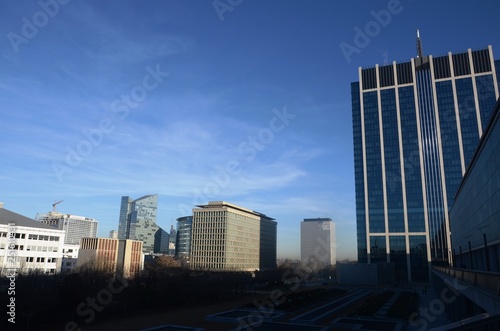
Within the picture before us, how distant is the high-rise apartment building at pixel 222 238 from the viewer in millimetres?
118375

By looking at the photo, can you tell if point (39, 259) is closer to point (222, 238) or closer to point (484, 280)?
point (222, 238)

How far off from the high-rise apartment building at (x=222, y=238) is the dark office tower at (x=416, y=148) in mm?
41891

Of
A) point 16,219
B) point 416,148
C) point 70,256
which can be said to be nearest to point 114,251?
point 70,256

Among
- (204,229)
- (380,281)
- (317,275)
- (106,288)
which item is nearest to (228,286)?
(106,288)

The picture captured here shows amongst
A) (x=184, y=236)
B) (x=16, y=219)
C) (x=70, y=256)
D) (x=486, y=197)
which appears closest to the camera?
(x=486, y=197)

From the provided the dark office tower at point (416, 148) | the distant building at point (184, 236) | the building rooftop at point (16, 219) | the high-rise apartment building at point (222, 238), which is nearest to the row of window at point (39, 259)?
the building rooftop at point (16, 219)

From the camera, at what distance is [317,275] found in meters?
137

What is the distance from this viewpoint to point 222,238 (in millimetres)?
119188

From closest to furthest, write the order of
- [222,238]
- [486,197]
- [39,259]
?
[486,197] < [39,259] < [222,238]

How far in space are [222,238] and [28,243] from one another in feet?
218

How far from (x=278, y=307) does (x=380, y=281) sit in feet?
181

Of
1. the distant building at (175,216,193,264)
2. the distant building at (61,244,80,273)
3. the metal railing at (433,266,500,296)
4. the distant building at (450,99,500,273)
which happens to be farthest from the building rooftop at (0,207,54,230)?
the distant building at (175,216,193,264)

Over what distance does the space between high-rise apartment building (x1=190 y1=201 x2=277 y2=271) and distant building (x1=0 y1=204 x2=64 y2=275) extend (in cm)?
5288

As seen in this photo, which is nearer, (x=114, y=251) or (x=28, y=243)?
(x=28, y=243)
